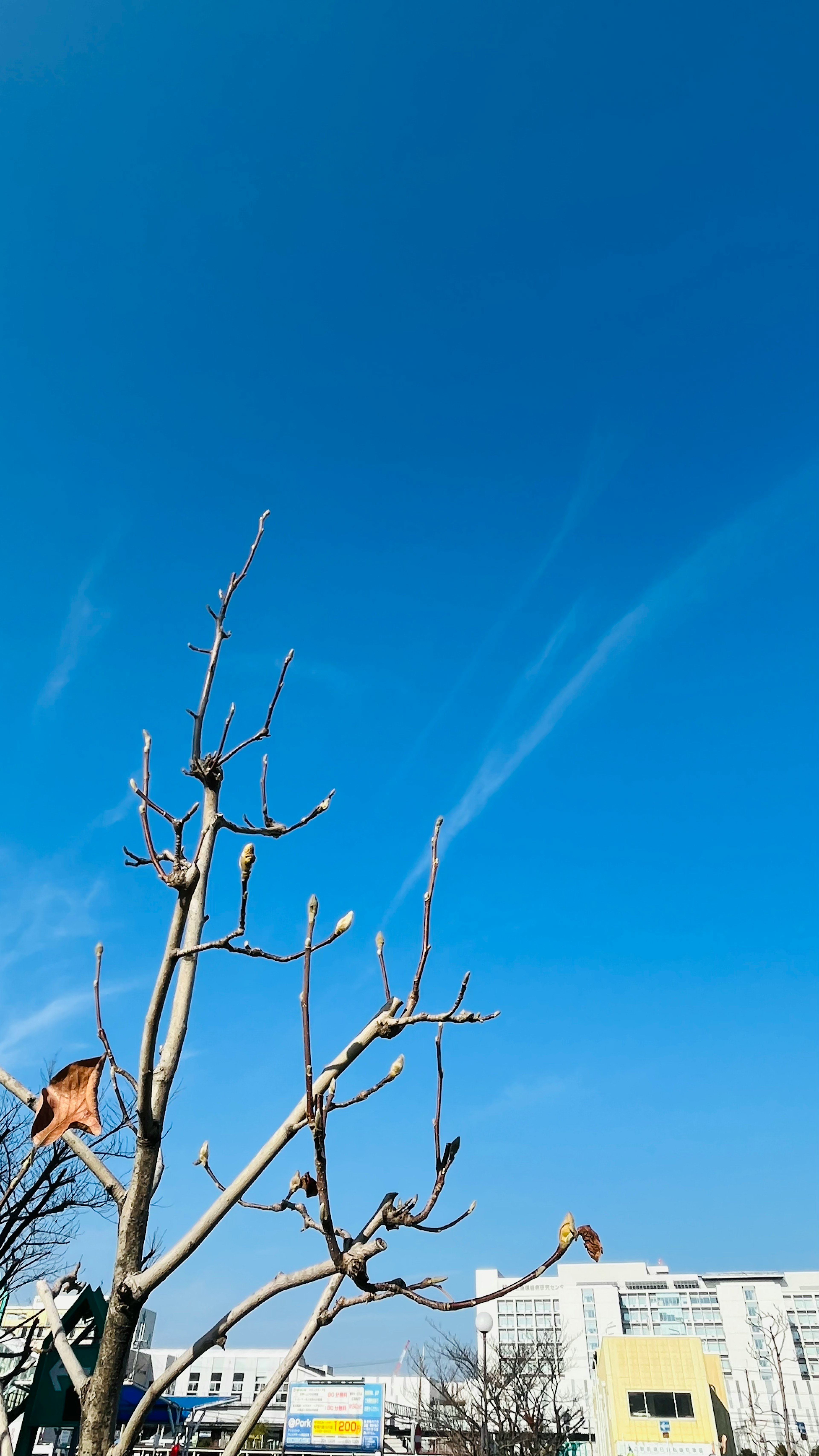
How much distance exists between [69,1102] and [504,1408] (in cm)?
3960

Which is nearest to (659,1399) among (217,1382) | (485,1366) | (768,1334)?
(485,1366)

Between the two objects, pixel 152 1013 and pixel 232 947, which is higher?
pixel 232 947

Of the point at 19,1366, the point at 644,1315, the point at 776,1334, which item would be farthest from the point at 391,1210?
the point at 644,1315

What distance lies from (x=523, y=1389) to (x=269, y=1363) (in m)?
56.9

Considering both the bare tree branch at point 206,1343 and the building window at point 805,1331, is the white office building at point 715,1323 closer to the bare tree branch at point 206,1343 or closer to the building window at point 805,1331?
the building window at point 805,1331

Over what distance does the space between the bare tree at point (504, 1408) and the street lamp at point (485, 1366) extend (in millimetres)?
64

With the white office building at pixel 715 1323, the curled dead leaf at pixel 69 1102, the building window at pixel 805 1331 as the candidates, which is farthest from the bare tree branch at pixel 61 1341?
the building window at pixel 805 1331

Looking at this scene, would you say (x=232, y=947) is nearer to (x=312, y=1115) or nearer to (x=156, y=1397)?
(x=312, y=1115)

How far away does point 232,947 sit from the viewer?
78.8 inches

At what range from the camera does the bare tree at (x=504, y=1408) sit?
1004 inches

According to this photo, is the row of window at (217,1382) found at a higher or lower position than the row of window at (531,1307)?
lower

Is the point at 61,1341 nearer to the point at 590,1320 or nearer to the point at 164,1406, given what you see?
the point at 164,1406

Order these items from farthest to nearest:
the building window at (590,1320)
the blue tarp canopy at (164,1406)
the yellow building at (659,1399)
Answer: the building window at (590,1320), the yellow building at (659,1399), the blue tarp canopy at (164,1406)

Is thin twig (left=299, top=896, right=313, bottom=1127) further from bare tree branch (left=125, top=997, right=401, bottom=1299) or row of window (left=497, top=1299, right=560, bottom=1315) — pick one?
row of window (left=497, top=1299, right=560, bottom=1315)
